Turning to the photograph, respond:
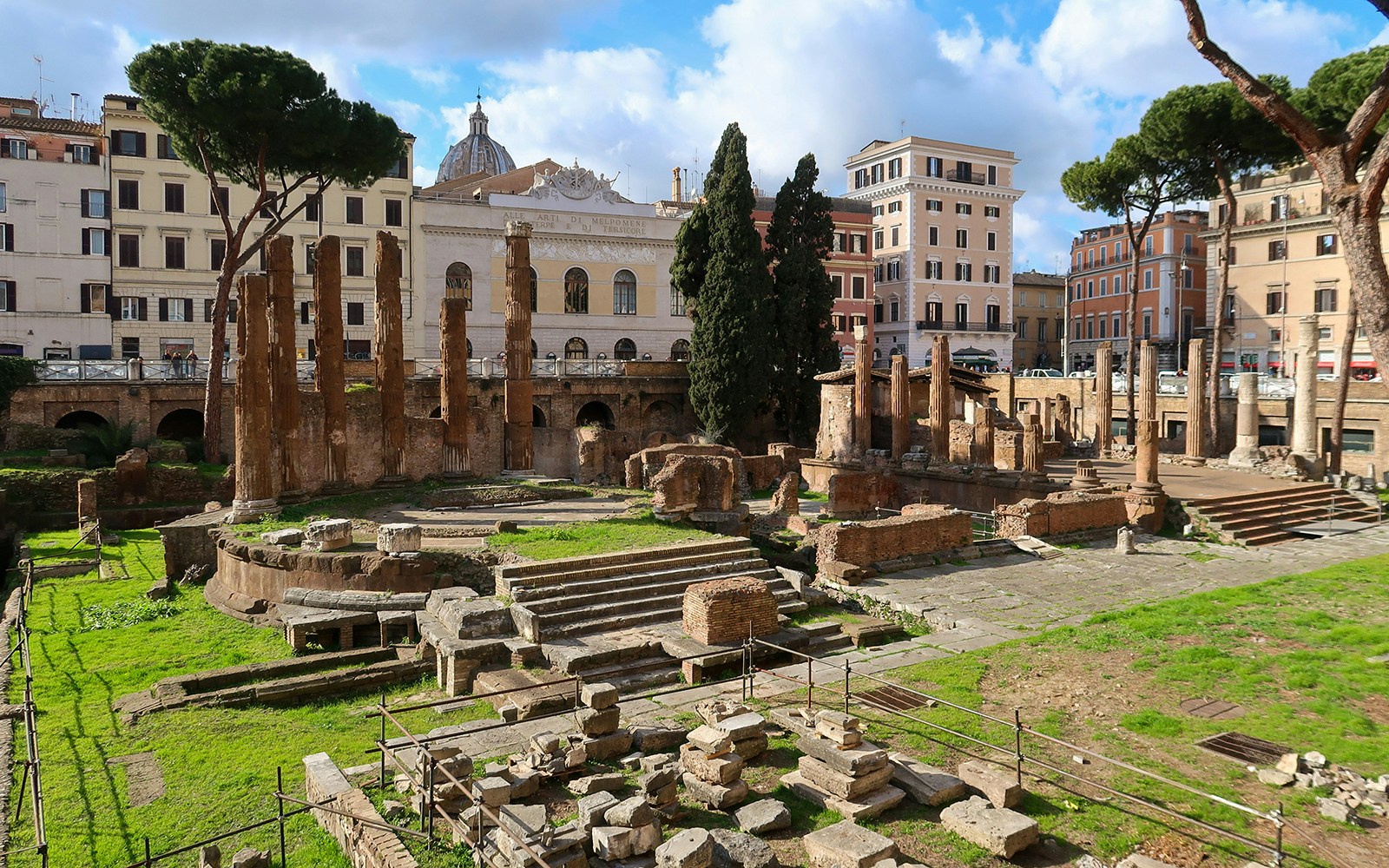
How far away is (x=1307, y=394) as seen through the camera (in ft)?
95.1

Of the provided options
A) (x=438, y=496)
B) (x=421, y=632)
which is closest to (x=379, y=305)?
(x=438, y=496)

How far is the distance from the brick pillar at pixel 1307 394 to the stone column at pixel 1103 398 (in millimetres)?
5854

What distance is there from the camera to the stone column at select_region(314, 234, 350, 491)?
22.1m

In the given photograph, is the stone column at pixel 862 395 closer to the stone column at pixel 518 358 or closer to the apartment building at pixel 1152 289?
the stone column at pixel 518 358

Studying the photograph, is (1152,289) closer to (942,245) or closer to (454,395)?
(942,245)

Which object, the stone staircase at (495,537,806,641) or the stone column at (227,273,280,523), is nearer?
the stone staircase at (495,537,806,641)

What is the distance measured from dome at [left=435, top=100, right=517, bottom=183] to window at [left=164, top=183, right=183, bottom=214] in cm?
3175

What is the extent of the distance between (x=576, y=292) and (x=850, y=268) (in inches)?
723

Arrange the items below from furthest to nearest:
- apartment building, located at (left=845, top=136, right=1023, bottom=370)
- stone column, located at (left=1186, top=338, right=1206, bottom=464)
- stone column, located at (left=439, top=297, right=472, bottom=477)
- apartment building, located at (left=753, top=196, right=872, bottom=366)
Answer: apartment building, located at (left=845, top=136, right=1023, bottom=370), apartment building, located at (left=753, top=196, right=872, bottom=366), stone column, located at (left=1186, top=338, right=1206, bottom=464), stone column, located at (left=439, top=297, right=472, bottom=477)

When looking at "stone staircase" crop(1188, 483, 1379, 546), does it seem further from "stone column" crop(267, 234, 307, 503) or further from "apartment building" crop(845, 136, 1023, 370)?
"apartment building" crop(845, 136, 1023, 370)

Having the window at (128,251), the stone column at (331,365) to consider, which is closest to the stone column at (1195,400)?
the stone column at (331,365)

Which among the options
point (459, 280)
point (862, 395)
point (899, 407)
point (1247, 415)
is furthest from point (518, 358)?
point (1247, 415)

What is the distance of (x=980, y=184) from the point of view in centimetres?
5828

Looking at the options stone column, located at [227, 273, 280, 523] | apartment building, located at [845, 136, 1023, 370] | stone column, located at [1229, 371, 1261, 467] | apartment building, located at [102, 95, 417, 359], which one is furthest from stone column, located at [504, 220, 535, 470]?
apartment building, located at [845, 136, 1023, 370]
